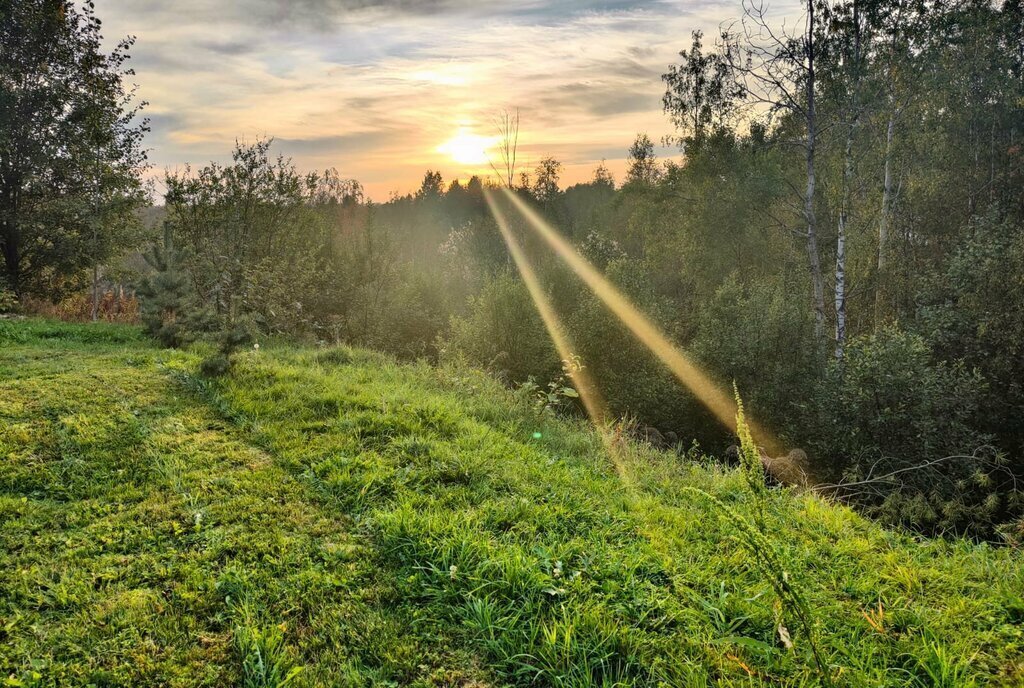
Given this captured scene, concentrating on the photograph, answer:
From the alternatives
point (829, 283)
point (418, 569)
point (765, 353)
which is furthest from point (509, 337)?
point (829, 283)

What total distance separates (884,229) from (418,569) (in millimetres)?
22429

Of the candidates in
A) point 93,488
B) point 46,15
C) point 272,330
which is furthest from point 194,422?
point 46,15

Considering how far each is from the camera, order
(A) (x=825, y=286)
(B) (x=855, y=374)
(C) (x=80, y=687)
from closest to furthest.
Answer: (C) (x=80, y=687) → (B) (x=855, y=374) → (A) (x=825, y=286)

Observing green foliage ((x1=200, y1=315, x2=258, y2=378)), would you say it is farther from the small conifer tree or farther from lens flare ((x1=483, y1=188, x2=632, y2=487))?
lens flare ((x1=483, y1=188, x2=632, y2=487))

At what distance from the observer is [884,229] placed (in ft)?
64.4

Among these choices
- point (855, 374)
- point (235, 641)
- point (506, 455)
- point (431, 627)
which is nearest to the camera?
point (235, 641)

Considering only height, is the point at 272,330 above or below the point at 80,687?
above

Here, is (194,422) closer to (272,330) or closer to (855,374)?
(272,330)

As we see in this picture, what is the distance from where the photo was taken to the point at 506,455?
19.1 feet

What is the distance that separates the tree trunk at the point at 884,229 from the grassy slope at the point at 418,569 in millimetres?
17808

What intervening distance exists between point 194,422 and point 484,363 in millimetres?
8750

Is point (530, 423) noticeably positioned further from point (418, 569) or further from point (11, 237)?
point (11, 237)

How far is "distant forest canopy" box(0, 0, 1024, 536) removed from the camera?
10594 mm

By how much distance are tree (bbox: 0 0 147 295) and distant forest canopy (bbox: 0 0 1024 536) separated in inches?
3.6
